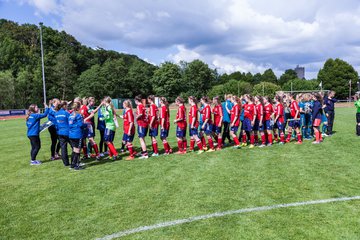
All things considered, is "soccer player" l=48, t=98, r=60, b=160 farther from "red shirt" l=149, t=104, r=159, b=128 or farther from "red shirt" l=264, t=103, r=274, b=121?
"red shirt" l=264, t=103, r=274, b=121

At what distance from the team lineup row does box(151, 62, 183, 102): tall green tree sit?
243 feet

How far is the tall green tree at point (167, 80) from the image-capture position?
8694cm

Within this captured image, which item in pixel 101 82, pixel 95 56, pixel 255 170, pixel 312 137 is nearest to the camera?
pixel 255 170

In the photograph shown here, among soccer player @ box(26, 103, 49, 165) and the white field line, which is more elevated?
soccer player @ box(26, 103, 49, 165)


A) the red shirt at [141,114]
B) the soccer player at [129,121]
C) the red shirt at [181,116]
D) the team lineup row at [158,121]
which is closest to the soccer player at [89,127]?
the team lineup row at [158,121]

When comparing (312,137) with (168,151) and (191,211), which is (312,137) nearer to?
(168,151)

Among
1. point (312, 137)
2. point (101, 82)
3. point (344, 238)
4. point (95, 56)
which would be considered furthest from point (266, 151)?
point (95, 56)

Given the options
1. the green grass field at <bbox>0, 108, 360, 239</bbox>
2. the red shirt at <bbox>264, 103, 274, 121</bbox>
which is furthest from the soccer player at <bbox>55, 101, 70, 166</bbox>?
the red shirt at <bbox>264, 103, 274, 121</bbox>

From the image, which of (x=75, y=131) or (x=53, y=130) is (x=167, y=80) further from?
(x=75, y=131)

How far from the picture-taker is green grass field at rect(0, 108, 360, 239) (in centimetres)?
497

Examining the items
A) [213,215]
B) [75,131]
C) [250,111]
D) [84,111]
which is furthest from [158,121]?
[213,215]

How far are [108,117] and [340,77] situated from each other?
84174 millimetres

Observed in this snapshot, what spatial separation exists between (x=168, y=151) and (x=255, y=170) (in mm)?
3833

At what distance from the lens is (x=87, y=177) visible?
8508mm
